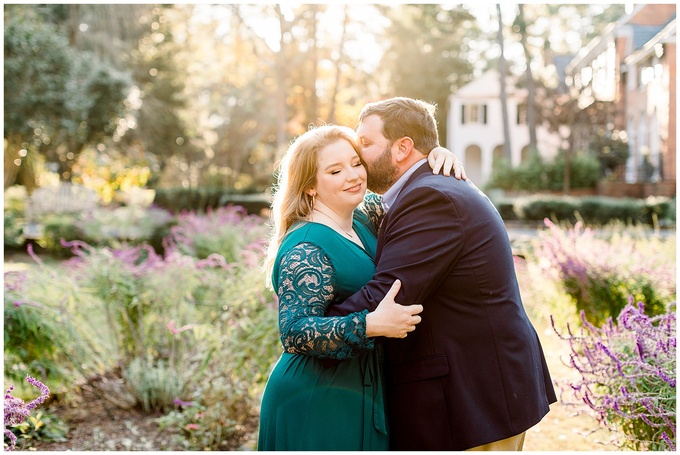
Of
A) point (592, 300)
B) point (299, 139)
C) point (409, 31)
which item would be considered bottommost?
point (592, 300)

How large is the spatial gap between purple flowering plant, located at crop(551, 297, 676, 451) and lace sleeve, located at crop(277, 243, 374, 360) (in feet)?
5.39

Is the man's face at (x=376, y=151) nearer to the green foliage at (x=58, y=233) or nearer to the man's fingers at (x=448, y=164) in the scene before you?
the man's fingers at (x=448, y=164)

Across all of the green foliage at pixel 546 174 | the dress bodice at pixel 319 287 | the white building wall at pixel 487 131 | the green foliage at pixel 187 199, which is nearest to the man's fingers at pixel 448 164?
the dress bodice at pixel 319 287

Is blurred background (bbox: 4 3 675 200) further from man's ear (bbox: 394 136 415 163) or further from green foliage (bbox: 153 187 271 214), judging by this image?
man's ear (bbox: 394 136 415 163)

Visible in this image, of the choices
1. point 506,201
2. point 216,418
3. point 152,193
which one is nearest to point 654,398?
point 216,418

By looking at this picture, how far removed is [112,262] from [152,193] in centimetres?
2495

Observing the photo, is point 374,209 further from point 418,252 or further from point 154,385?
point 154,385

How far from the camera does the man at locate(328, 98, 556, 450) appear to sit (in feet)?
8.79

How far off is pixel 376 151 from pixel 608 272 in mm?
4849

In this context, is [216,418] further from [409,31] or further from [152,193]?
[409,31]

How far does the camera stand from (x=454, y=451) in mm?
2783

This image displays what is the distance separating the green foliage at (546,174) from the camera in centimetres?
3097

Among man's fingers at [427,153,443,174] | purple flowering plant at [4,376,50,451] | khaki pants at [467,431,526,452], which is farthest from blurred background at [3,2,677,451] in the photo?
man's fingers at [427,153,443,174]

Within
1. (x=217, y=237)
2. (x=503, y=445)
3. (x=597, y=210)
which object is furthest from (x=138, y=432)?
(x=597, y=210)
